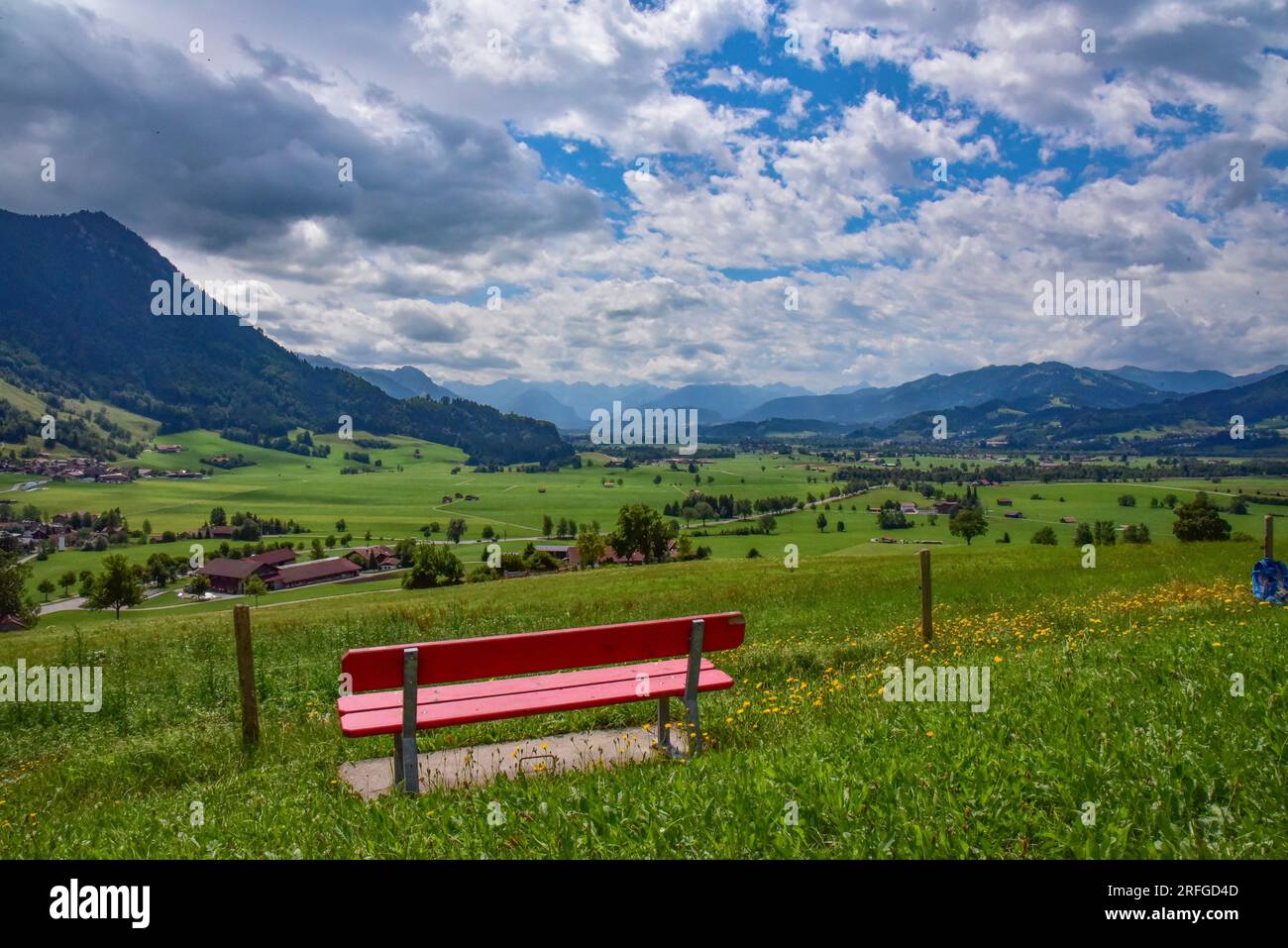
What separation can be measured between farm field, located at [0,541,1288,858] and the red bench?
64cm

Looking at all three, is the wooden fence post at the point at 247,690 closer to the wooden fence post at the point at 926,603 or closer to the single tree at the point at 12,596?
the wooden fence post at the point at 926,603

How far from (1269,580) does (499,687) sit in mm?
14093

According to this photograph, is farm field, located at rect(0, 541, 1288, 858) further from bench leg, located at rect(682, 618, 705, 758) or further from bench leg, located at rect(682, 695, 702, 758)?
bench leg, located at rect(682, 618, 705, 758)

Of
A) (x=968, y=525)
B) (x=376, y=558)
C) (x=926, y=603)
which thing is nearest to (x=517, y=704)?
(x=926, y=603)

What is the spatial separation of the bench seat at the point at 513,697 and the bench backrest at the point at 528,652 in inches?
12.0

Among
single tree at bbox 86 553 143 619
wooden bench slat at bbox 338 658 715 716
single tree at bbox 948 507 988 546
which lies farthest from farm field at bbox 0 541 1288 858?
single tree at bbox 948 507 988 546

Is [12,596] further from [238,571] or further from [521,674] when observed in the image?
[521,674]

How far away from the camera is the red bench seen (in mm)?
6441

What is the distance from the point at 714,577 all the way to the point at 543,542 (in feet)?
368

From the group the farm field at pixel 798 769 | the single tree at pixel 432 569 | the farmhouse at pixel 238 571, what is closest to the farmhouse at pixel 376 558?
the farmhouse at pixel 238 571
